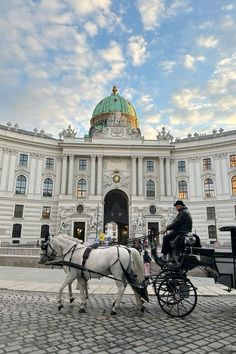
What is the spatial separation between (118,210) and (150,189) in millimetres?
7718

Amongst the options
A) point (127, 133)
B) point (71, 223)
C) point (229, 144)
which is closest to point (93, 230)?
point (71, 223)

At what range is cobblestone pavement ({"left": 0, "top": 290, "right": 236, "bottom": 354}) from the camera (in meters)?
5.06

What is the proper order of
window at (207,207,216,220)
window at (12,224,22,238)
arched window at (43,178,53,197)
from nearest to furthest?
window at (12,224,22,238), window at (207,207,216,220), arched window at (43,178,53,197)

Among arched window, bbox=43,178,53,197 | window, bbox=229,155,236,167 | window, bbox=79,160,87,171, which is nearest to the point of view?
window, bbox=229,155,236,167

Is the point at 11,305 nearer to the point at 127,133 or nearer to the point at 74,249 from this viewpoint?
the point at 74,249

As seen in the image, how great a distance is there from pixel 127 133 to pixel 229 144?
1956cm

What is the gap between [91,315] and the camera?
7.40 meters

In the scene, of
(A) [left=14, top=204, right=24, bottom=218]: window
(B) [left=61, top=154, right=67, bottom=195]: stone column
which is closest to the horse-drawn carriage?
(B) [left=61, top=154, right=67, bottom=195]: stone column

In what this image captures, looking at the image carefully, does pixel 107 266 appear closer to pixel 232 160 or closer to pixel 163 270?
pixel 163 270

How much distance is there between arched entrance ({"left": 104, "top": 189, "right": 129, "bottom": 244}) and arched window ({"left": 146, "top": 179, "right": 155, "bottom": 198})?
4.42 m

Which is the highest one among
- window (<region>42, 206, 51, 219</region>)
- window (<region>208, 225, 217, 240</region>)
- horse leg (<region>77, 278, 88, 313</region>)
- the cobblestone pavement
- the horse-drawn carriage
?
window (<region>42, 206, 51, 219</region>)

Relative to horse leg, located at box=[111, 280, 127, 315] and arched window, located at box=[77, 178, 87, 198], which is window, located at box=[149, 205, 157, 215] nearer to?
arched window, located at box=[77, 178, 87, 198]

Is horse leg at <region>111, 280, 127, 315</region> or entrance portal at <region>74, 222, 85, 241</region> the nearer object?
horse leg at <region>111, 280, 127, 315</region>

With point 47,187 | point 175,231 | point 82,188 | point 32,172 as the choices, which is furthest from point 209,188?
point 175,231
